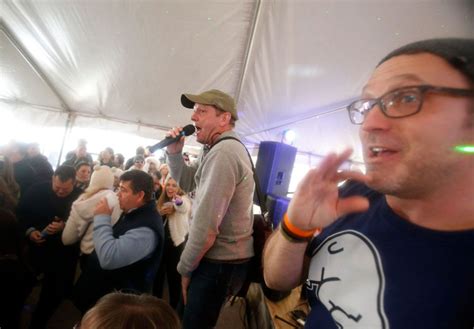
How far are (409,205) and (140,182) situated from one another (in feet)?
5.30

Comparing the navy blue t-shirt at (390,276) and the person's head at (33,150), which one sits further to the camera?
the person's head at (33,150)

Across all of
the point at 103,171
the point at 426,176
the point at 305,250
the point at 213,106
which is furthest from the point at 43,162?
the point at 426,176

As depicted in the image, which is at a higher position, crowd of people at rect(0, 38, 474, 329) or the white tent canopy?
the white tent canopy

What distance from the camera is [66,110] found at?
5246 millimetres

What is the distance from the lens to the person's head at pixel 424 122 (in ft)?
1.67

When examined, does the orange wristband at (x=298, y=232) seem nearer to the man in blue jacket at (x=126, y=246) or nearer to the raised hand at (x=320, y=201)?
the raised hand at (x=320, y=201)

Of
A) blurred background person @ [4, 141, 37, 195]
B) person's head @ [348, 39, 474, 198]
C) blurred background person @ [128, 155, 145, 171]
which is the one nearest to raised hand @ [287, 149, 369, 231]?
person's head @ [348, 39, 474, 198]

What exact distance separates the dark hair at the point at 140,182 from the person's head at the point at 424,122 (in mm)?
1541

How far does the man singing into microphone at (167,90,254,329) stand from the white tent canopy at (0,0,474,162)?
170 centimetres

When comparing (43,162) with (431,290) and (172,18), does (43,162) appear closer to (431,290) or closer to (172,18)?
(172,18)

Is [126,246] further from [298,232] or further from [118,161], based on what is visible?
[118,161]

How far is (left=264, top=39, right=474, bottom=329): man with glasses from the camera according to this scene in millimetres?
502

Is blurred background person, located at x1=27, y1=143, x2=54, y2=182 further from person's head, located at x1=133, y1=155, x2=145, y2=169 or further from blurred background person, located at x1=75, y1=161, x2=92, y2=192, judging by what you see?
person's head, located at x1=133, y1=155, x2=145, y2=169

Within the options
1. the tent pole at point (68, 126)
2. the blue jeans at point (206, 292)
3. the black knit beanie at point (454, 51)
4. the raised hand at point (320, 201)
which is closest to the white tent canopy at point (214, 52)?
the tent pole at point (68, 126)
